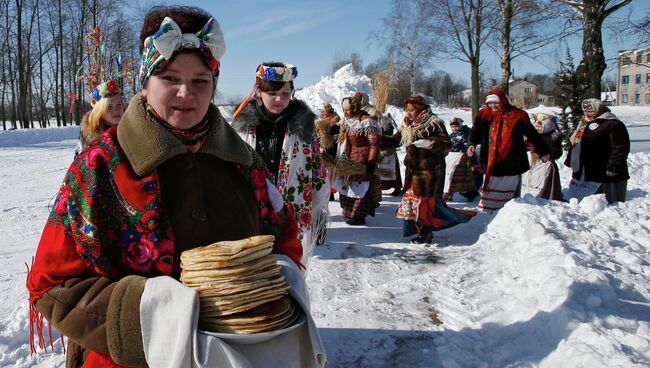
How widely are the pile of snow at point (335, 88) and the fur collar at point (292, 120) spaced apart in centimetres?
2414

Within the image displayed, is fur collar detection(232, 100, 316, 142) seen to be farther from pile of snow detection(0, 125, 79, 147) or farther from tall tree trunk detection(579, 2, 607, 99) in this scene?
pile of snow detection(0, 125, 79, 147)

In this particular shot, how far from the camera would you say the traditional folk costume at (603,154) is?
694cm

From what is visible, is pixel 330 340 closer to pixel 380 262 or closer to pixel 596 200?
pixel 380 262

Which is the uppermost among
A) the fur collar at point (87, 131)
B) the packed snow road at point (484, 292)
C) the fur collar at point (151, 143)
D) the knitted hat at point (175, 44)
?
the knitted hat at point (175, 44)

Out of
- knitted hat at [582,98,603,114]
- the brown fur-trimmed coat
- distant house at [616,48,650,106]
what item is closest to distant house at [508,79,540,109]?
knitted hat at [582,98,603,114]

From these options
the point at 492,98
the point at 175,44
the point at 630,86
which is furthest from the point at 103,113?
the point at 630,86

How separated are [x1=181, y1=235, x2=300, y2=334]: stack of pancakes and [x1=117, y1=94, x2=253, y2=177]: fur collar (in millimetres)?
327

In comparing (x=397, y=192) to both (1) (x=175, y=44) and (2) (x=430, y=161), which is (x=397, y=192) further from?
(1) (x=175, y=44)

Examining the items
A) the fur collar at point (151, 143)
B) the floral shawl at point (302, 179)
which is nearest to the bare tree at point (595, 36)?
the floral shawl at point (302, 179)

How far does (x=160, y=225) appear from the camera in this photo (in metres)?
1.42

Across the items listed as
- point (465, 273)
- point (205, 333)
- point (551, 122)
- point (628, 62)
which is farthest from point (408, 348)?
point (628, 62)

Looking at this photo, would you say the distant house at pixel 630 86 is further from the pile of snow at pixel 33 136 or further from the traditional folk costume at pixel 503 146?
the traditional folk costume at pixel 503 146

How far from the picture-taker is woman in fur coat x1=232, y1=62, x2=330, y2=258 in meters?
3.95

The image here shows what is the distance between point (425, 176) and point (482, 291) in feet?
6.98
